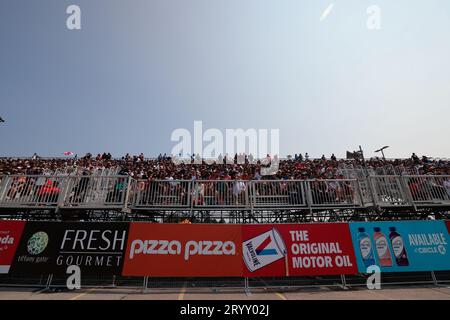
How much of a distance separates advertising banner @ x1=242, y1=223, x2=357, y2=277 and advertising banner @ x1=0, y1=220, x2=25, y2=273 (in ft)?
27.2

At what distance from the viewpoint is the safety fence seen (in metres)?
9.60

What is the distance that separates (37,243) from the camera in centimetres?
829

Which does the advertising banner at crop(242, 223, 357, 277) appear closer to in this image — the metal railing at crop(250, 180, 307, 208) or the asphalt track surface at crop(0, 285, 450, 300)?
the asphalt track surface at crop(0, 285, 450, 300)

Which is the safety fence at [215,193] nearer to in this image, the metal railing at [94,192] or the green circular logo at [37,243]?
the metal railing at [94,192]

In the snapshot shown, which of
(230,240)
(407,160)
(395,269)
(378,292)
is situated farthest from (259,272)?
(407,160)

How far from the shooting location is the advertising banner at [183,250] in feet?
26.1

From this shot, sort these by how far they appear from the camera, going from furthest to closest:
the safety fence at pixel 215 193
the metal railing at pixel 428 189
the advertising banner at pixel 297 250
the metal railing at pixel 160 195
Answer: the metal railing at pixel 428 189 → the metal railing at pixel 160 195 → the safety fence at pixel 215 193 → the advertising banner at pixel 297 250

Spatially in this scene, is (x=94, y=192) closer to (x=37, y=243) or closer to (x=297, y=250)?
(x=37, y=243)

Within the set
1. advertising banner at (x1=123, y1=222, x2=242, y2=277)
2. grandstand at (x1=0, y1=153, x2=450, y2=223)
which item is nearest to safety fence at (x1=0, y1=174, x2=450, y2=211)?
grandstand at (x1=0, y1=153, x2=450, y2=223)

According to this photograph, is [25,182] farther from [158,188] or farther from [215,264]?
[215,264]

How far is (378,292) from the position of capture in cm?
757

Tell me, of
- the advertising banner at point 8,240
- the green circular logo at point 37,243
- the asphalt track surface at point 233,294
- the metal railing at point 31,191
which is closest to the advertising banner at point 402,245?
the asphalt track surface at point 233,294

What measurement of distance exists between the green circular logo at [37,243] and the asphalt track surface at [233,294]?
1236mm

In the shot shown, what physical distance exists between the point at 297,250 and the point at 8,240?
10513mm
